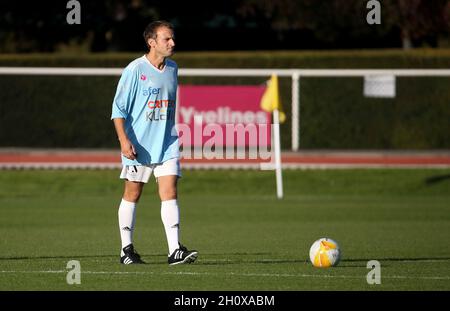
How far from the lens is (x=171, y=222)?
11844 millimetres

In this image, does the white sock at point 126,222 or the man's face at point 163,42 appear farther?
the white sock at point 126,222

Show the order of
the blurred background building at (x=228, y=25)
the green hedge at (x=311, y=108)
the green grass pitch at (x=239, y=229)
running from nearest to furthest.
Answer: the green grass pitch at (x=239, y=229)
the green hedge at (x=311, y=108)
the blurred background building at (x=228, y=25)

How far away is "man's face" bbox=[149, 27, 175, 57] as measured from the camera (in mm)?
11719

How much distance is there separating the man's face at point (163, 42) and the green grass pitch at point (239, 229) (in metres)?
2.02

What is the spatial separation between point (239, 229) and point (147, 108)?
5732 millimetres

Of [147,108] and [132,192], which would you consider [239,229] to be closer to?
[132,192]

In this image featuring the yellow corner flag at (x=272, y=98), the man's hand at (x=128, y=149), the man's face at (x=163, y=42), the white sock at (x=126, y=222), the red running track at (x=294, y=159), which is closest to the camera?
the man's hand at (x=128, y=149)

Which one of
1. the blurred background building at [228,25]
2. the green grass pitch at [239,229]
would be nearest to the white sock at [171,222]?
the green grass pitch at [239,229]

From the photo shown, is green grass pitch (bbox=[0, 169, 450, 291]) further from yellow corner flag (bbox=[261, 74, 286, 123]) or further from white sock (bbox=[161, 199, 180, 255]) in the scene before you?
yellow corner flag (bbox=[261, 74, 286, 123])

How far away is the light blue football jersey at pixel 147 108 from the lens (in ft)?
38.7

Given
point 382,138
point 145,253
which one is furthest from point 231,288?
point 382,138

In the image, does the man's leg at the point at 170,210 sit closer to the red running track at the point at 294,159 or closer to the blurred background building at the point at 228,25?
the red running track at the point at 294,159

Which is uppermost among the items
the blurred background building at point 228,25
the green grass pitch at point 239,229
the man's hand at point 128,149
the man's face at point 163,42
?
the blurred background building at point 228,25

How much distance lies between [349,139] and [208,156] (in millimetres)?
4751
